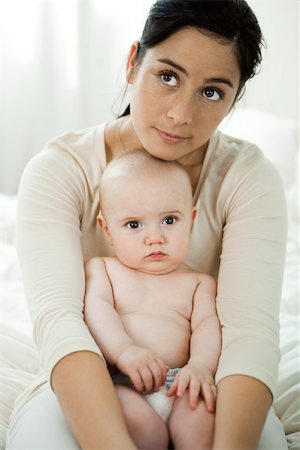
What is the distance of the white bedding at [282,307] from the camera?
1327mm

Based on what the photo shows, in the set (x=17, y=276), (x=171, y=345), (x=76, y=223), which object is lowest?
(x=17, y=276)

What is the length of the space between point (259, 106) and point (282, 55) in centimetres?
29

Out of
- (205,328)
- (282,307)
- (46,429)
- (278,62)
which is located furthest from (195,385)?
(278,62)

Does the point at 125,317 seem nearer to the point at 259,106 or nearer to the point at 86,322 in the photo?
the point at 86,322

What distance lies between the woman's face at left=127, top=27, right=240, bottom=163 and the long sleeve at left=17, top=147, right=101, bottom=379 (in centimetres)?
19

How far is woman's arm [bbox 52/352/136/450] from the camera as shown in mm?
914

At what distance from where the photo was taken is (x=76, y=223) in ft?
4.10

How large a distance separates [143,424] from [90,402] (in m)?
0.09

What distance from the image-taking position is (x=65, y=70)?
291cm

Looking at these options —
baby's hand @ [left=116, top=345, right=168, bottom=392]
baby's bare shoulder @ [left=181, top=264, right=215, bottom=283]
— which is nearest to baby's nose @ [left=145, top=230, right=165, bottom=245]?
baby's bare shoulder @ [left=181, top=264, right=215, bottom=283]

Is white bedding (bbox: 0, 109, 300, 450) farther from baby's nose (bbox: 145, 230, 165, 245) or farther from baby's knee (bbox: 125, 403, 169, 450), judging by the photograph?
baby's nose (bbox: 145, 230, 165, 245)

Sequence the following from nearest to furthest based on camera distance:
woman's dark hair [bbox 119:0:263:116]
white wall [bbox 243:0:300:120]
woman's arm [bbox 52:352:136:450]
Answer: woman's arm [bbox 52:352:136:450] → woman's dark hair [bbox 119:0:263:116] → white wall [bbox 243:0:300:120]

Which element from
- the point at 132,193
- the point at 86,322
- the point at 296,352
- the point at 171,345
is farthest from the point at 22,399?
the point at 296,352

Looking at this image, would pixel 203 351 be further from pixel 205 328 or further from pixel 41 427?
pixel 41 427
